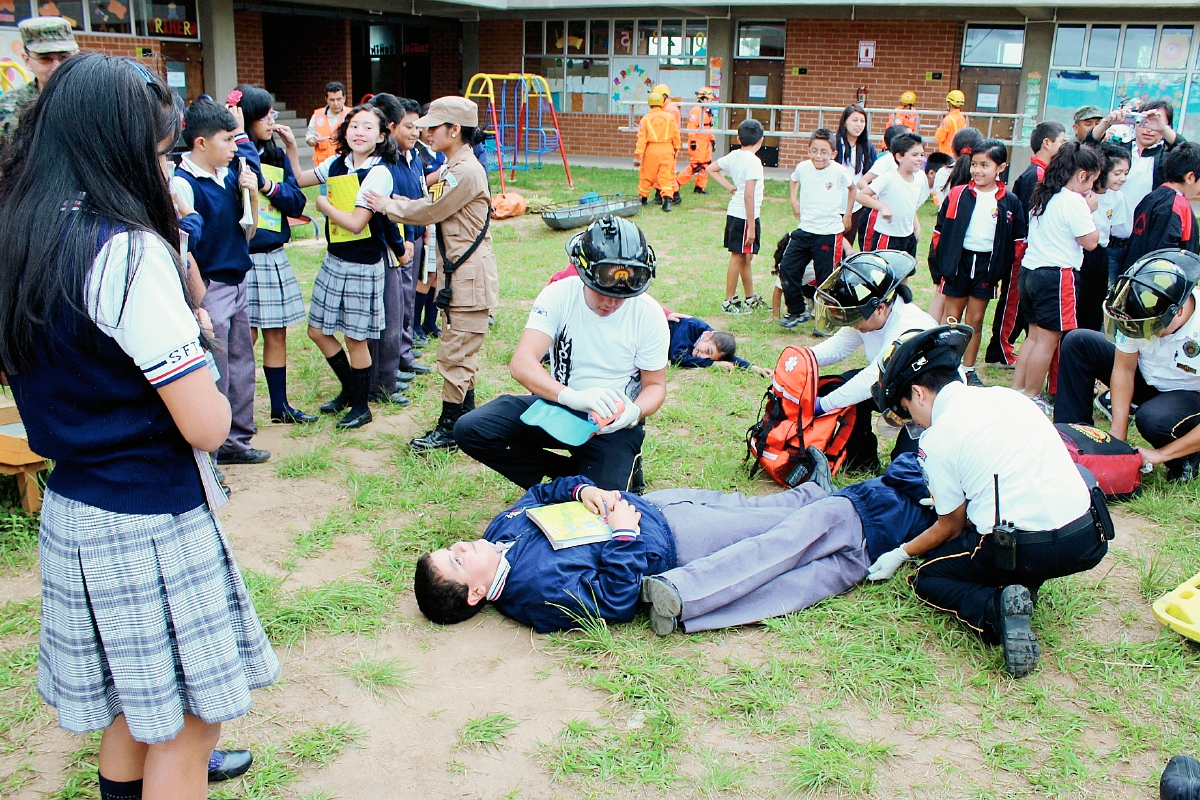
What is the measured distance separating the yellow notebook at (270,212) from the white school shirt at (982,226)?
4.50 metres

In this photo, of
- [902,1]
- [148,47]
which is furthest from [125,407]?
[902,1]

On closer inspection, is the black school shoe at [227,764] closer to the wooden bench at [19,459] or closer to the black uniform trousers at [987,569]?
the wooden bench at [19,459]

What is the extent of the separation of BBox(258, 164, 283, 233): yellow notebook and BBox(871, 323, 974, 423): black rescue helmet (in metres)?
3.47

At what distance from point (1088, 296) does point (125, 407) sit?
6.31 meters

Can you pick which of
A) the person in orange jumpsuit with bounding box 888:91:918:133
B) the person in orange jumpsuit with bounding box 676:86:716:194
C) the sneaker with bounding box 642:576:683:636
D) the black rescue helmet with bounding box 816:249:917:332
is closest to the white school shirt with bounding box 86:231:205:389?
the sneaker with bounding box 642:576:683:636

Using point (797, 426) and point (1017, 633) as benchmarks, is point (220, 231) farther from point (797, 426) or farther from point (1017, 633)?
point (1017, 633)

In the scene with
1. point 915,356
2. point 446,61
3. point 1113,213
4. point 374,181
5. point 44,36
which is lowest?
point 915,356

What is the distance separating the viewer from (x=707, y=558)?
3596mm

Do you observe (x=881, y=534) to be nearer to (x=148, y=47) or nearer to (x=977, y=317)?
(x=977, y=317)

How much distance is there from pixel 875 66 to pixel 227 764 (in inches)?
733

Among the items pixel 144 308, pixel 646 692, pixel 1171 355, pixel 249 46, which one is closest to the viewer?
pixel 144 308

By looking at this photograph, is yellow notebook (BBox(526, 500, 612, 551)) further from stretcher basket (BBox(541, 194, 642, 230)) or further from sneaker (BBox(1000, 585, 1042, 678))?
stretcher basket (BBox(541, 194, 642, 230))

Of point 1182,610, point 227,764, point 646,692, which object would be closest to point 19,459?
point 227,764

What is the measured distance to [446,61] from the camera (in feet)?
74.9
